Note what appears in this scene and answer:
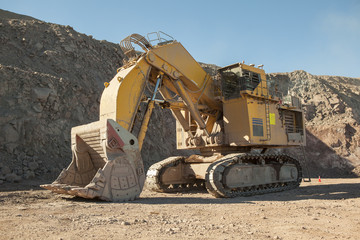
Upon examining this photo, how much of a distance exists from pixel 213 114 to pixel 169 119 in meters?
11.5

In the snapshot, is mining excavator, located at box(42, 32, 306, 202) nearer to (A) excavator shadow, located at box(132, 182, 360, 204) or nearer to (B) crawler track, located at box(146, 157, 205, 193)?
(B) crawler track, located at box(146, 157, 205, 193)

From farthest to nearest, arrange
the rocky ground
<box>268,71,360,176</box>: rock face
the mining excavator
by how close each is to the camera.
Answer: <box>268,71,360,176</box>: rock face < the mining excavator < the rocky ground

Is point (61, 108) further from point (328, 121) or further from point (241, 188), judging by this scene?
point (328, 121)

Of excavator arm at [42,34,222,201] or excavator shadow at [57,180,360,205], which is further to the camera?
excavator shadow at [57,180,360,205]

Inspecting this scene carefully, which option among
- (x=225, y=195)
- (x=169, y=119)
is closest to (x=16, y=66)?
(x=169, y=119)

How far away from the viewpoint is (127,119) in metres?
8.02

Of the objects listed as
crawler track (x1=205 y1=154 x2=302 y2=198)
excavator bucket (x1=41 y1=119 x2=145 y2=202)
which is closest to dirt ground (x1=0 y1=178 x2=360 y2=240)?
excavator bucket (x1=41 y1=119 x2=145 y2=202)

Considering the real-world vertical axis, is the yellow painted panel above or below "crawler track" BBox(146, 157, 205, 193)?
above

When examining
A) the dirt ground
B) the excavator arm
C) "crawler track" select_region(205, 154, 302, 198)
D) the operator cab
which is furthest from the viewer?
the operator cab

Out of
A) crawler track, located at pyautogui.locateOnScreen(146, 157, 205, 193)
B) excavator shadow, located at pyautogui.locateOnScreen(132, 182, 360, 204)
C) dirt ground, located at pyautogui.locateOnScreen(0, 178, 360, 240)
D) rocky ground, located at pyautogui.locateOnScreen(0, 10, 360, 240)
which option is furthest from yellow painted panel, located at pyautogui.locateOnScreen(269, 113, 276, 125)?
dirt ground, located at pyautogui.locateOnScreen(0, 178, 360, 240)

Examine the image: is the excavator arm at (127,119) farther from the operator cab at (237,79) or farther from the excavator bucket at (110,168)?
the operator cab at (237,79)

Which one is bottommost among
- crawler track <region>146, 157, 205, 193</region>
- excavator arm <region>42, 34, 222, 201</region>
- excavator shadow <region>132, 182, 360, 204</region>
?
excavator shadow <region>132, 182, 360, 204</region>

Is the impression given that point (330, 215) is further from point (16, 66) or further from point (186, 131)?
point (16, 66)

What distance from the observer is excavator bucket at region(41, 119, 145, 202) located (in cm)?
686
